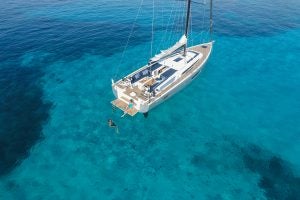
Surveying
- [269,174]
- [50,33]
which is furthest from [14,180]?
[50,33]

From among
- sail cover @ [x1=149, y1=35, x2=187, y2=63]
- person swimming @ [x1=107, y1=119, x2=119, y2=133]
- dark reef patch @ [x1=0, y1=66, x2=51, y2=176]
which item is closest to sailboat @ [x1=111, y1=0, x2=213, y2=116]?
sail cover @ [x1=149, y1=35, x2=187, y2=63]

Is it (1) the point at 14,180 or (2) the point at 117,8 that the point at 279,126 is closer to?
(1) the point at 14,180

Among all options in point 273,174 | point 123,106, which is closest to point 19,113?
point 123,106

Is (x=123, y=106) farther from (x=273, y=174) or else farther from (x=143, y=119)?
(x=273, y=174)

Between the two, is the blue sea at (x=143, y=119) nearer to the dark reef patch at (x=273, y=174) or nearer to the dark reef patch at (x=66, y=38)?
the dark reef patch at (x=273, y=174)

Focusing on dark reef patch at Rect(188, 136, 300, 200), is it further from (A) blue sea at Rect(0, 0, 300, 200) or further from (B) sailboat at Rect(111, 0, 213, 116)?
(B) sailboat at Rect(111, 0, 213, 116)

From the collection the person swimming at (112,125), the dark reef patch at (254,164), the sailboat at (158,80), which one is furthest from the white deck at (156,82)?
the dark reef patch at (254,164)

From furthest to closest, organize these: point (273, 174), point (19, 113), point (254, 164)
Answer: point (19, 113)
point (254, 164)
point (273, 174)
